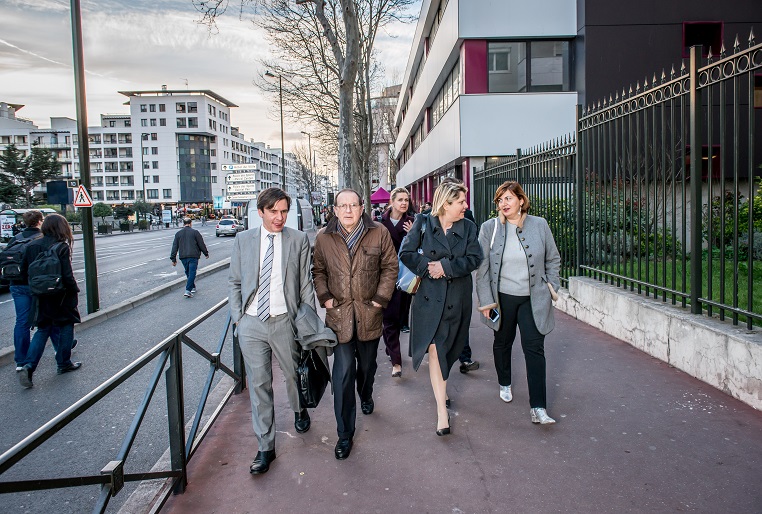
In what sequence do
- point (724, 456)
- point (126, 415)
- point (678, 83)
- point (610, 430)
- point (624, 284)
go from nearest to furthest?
point (724, 456), point (610, 430), point (126, 415), point (678, 83), point (624, 284)

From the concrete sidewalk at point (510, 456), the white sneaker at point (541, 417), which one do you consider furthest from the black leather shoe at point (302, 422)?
the white sneaker at point (541, 417)

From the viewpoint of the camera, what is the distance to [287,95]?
27.8m

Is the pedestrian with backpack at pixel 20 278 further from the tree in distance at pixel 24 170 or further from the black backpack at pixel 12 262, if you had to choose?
the tree in distance at pixel 24 170

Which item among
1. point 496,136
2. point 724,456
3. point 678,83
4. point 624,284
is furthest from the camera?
point 496,136

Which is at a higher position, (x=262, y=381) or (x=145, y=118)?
(x=145, y=118)

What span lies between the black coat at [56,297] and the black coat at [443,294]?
4.31 metres

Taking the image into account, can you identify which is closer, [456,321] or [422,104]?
[456,321]

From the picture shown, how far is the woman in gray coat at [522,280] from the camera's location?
13.8 ft

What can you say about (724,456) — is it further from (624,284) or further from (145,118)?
(145,118)

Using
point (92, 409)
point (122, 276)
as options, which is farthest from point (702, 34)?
point (122, 276)

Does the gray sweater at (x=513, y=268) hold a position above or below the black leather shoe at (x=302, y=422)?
above

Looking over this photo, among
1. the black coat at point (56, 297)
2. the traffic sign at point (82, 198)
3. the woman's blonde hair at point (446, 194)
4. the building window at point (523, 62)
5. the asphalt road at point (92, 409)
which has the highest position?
the building window at point (523, 62)

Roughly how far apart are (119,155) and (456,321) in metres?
109

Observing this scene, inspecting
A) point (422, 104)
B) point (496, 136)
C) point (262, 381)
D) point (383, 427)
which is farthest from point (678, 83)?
point (422, 104)
